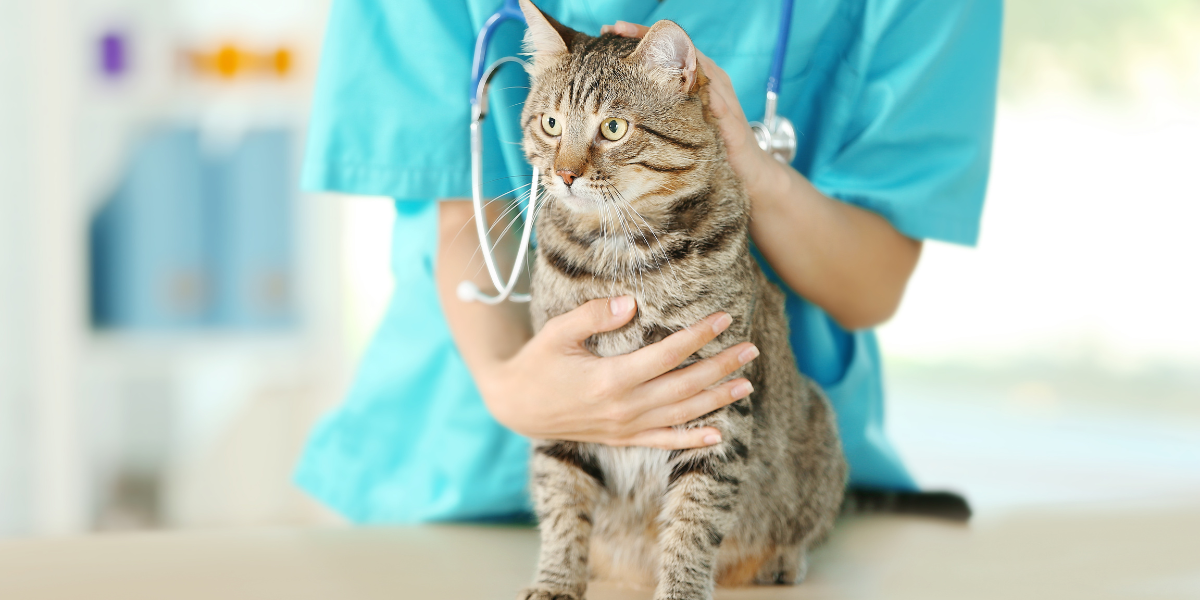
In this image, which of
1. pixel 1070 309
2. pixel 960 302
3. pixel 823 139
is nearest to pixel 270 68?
pixel 823 139

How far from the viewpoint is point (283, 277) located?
6.58 ft

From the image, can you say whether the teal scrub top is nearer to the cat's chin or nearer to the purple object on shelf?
the cat's chin

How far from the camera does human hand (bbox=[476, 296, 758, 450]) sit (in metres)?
0.74

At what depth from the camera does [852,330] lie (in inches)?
41.1

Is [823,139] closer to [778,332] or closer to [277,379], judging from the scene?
[778,332]

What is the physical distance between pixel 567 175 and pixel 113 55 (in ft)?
5.45

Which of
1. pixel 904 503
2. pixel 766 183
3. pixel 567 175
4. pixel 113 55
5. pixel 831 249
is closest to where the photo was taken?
pixel 567 175

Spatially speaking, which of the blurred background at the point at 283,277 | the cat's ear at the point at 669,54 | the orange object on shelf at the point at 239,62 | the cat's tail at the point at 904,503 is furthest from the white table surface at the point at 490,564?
the orange object on shelf at the point at 239,62

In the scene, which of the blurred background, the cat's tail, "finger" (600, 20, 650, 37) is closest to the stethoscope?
"finger" (600, 20, 650, 37)

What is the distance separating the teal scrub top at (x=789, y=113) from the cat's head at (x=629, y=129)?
0.60 ft

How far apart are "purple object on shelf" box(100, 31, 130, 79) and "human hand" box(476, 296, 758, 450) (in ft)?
5.18

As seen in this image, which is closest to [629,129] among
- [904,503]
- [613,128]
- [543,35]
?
[613,128]

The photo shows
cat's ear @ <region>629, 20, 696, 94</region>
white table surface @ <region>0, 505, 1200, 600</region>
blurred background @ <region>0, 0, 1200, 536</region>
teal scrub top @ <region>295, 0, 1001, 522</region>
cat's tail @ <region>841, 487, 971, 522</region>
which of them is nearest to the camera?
cat's ear @ <region>629, 20, 696, 94</region>

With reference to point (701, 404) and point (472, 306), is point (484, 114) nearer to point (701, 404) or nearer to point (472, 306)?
point (472, 306)
